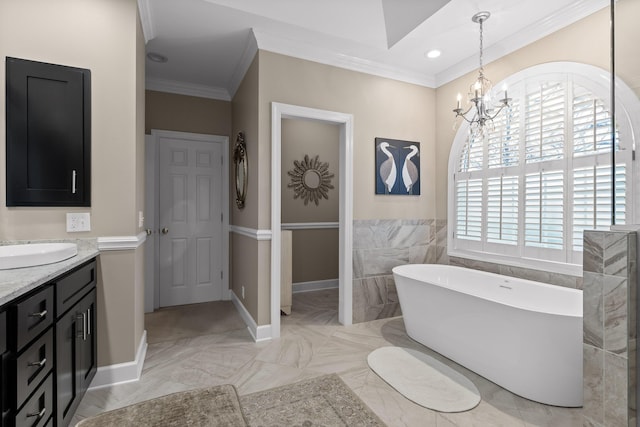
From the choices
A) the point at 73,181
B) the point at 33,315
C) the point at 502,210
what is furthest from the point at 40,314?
the point at 502,210

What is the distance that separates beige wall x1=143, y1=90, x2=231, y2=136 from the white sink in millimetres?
2274

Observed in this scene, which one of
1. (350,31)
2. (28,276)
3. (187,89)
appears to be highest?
(350,31)

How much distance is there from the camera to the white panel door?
3887 mm

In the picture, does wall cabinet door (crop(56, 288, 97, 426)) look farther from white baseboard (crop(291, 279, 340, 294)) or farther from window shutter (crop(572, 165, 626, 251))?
window shutter (crop(572, 165, 626, 251))

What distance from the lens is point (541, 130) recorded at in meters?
2.69

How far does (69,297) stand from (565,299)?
3.31m

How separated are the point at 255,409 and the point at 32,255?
147 cm

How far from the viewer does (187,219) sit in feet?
13.1

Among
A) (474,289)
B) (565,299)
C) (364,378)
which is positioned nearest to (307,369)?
(364,378)

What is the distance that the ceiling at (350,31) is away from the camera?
8.07 feet

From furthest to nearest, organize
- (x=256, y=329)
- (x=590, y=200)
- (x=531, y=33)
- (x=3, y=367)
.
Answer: (x=256, y=329) → (x=531, y=33) → (x=590, y=200) → (x=3, y=367)

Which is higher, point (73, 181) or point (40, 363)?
point (73, 181)

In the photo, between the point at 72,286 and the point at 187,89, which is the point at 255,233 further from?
the point at 187,89

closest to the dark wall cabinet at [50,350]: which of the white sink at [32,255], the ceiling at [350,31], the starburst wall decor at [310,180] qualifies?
the white sink at [32,255]
